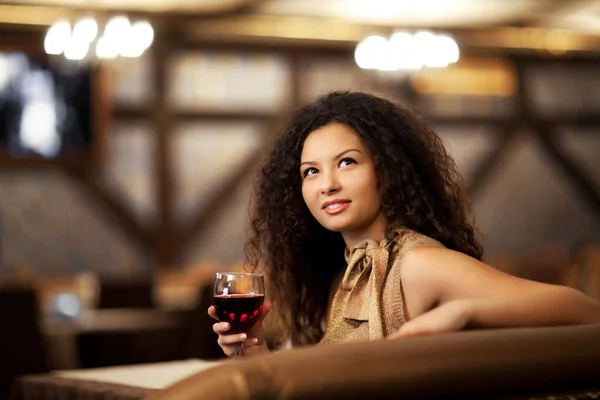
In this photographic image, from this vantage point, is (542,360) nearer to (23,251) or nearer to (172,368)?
(172,368)

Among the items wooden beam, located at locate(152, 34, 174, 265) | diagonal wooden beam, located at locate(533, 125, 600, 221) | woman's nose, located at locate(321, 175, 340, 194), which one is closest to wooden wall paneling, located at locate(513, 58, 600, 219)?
diagonal wooden beam, located at locate(533, 125, 600, 221)

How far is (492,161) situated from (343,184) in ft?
28.1

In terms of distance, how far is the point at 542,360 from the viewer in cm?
119

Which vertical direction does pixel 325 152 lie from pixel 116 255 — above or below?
below

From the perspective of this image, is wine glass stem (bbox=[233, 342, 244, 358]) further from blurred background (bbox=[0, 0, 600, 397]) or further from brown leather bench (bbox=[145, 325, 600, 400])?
blurred background (bbox=[0, 0, 600, 397])

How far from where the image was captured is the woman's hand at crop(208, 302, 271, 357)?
76.1 inches

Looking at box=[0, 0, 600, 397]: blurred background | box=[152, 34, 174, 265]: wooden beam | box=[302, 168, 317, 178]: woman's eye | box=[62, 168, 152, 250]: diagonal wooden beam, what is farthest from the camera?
box=[152, 34, 174, 265]: wooden beam

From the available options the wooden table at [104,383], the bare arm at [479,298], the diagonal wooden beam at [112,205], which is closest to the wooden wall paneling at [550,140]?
the diagonal wooden beam at [112,205]

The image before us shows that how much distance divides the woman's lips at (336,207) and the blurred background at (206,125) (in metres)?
5.43

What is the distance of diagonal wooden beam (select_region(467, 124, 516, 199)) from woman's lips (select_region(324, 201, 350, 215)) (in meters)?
8.33

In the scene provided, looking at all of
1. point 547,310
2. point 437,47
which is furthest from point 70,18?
point 547,310

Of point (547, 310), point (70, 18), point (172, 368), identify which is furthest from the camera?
point (70, 18)

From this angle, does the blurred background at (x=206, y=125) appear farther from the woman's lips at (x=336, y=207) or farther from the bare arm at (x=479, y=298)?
the bare arm at (x=479, y=298)

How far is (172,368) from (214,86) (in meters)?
6.82
